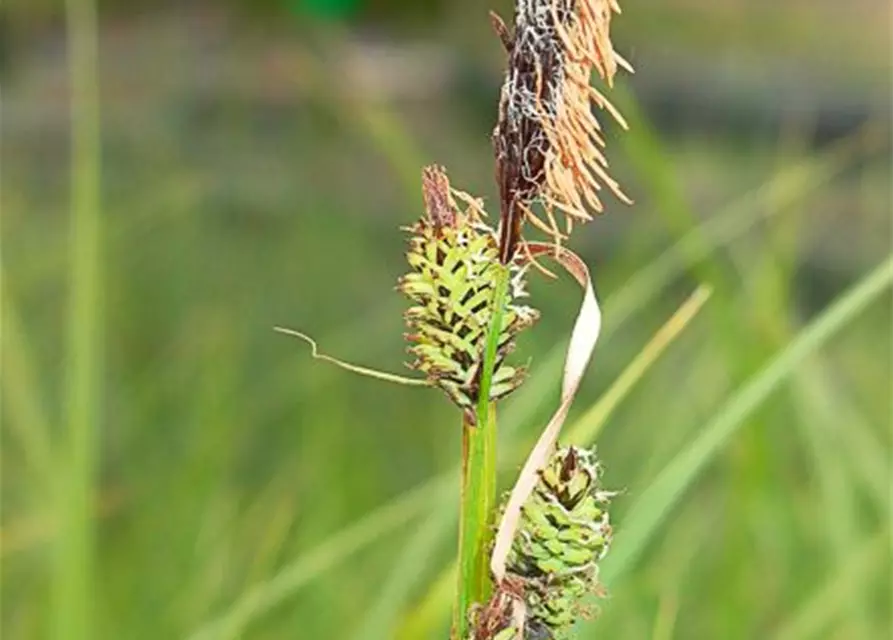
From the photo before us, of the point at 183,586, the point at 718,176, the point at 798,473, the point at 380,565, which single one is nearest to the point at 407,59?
the point at 718,176

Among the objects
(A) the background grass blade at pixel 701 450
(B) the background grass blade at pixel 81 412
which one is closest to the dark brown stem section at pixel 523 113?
(A) the background grass blade at pixel 701 450

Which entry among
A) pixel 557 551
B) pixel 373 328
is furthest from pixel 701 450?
pixel 373 328

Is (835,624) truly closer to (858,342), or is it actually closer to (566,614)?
(566,614)

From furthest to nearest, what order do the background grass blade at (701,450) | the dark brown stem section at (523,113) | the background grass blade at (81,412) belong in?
the background grass blade at (81,412) → the background grass blade at (701,450) → the dark brown stem section at (523,113)

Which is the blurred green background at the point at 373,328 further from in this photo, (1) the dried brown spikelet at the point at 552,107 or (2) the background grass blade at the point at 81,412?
(1) the dried brown spikelet at the point at 552,107

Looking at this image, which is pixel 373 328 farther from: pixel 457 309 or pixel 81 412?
pixel 457 309

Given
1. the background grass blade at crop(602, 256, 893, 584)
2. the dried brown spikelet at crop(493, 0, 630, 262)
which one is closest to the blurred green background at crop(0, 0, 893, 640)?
the background grass blade at crop(602, 256, 893, 584)
